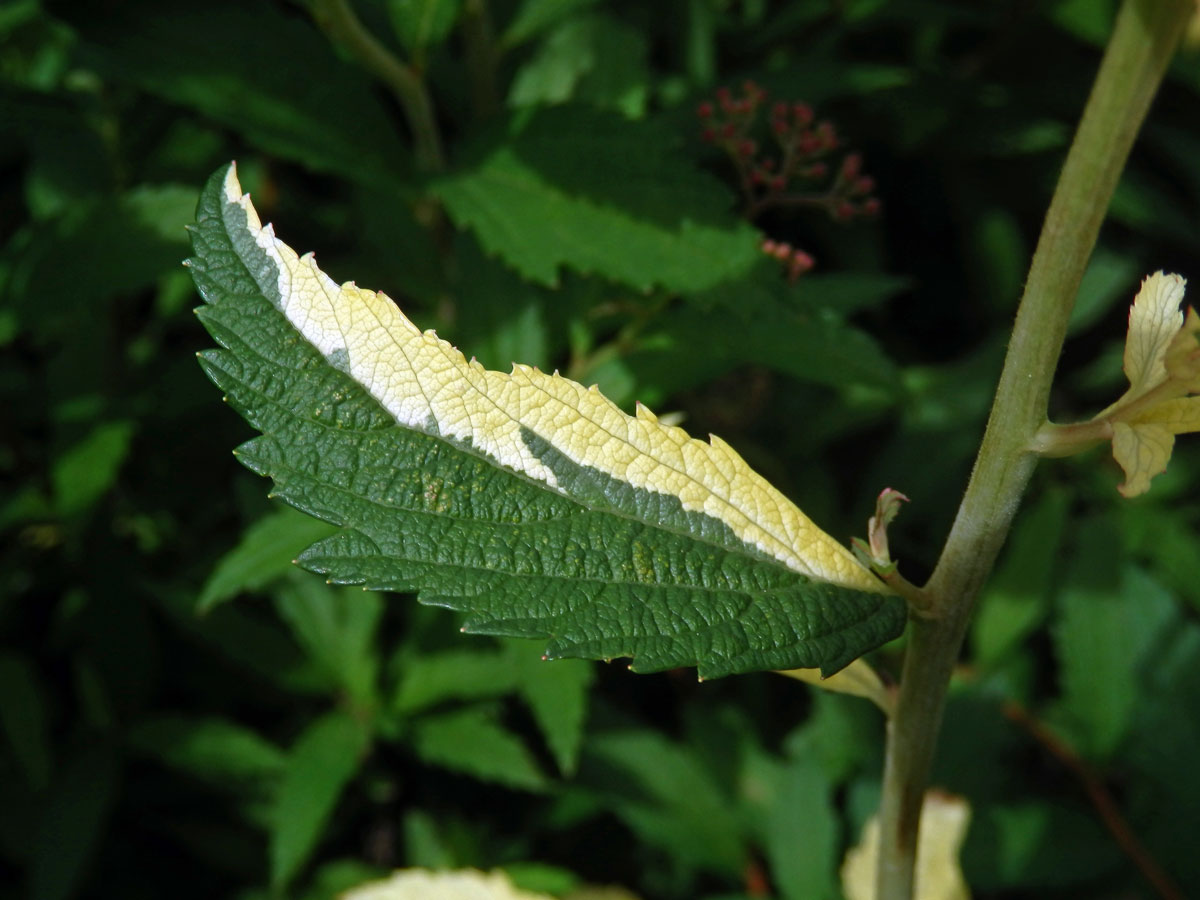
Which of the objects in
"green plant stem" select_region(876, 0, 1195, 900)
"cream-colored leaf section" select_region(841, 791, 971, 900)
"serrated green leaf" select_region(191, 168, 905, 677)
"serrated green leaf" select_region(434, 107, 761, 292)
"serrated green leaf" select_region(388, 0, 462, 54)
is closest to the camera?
"green plant stem" select_region(876, 0, 1195, 900)

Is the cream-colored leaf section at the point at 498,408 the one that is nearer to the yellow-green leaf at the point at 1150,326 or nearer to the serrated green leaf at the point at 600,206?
the yellow-green leaf at the point at 1150,326

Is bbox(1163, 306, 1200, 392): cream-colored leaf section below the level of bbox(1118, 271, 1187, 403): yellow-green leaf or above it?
below

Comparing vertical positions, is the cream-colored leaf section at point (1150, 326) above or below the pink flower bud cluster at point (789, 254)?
below

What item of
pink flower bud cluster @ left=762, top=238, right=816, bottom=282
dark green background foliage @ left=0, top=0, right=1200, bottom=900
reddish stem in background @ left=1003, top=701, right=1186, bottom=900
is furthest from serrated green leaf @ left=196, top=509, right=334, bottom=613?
reddish stem in background @ left=1003, top=701, right=1186, bottom=900

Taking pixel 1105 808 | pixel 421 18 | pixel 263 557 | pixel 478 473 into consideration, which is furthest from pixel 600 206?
pixel 1105 808

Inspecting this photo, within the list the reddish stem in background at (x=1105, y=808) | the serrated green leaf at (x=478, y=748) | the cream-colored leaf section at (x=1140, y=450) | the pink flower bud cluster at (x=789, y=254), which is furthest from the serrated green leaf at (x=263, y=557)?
the reddish stem in background at (x=1105, y=808)

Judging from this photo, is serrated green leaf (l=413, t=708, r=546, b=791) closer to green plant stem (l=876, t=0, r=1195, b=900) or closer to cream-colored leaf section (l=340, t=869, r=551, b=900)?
cream-colored leaf section (l=340, t=869, r=551, b=900)

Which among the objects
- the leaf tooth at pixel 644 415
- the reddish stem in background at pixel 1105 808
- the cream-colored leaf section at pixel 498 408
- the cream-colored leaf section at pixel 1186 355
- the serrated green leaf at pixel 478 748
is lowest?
the serrated green leaf at pixel 478 748

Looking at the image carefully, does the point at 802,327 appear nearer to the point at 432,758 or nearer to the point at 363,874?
the point at 432,758

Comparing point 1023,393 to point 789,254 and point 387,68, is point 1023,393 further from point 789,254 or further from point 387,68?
point 387,68
